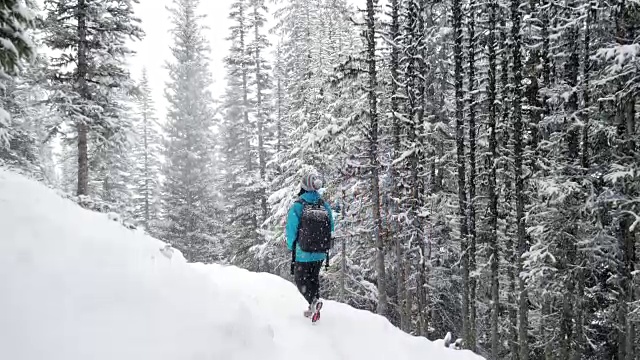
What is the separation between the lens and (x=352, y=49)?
20.4 metres

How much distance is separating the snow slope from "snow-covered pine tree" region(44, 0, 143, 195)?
35.9ft

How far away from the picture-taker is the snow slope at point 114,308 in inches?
135

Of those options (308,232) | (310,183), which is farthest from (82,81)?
(308,232)

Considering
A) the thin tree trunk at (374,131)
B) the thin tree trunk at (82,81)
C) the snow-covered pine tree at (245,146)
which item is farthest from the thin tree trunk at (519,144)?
the snow-covered pine tree at (245,146)

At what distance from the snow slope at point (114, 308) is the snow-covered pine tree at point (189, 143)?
24.5 m

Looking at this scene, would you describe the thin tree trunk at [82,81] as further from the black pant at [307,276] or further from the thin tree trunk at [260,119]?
the thin tree trunk at [260,119]

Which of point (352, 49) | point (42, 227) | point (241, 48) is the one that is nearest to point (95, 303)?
point (42, 227)

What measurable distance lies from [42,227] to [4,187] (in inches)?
59.2

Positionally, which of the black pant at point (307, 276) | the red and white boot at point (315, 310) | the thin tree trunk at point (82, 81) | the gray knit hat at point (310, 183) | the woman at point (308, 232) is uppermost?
the thin tree trunk at point (82, 81)

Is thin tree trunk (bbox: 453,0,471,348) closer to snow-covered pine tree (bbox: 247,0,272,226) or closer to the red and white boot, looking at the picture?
the red and white boot

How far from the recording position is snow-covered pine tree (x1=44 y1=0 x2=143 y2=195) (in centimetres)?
1549

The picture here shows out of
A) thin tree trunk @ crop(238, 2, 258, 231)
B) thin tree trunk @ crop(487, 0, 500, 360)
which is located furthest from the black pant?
thin tree trunk @ crop(238, 2, 258, 231)

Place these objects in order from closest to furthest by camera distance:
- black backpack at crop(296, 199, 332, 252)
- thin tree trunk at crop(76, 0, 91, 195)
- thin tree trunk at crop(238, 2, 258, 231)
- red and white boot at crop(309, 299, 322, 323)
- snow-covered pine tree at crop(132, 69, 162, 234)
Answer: black backpack at crop(296, 199, 332, 252) < red and white boot at crop(309, 299, 322, 323) < thin tree trunk at crop(76, 0, 91, 195) < thin tree trunk at crop(238, 2, 258, 231) < snow-covered pine tree at crop(132, 69, 162, 234)

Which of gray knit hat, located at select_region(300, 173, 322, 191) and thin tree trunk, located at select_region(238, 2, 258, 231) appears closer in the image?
gray knit hat, located at select_region(300, 173, 322, 191)
